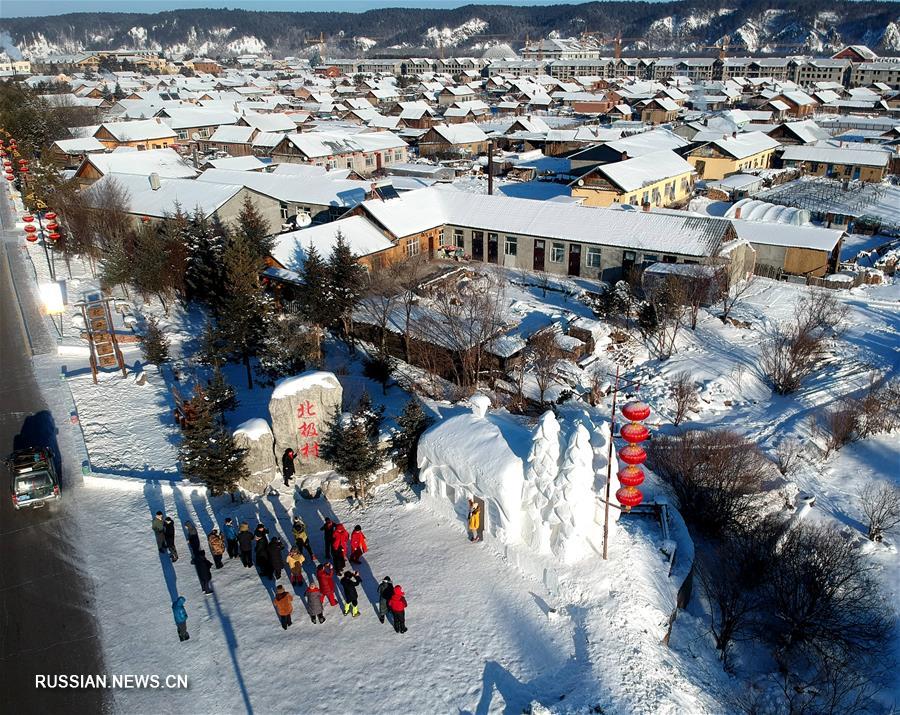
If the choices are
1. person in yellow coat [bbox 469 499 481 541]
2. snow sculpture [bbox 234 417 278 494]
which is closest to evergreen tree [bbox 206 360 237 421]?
snow sculpture [bbox 234 417 278 494]

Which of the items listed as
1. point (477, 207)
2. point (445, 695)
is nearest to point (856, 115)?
point (477, 207)

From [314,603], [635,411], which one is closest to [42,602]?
[314,603]

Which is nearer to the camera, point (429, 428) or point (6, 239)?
point (429, 428)

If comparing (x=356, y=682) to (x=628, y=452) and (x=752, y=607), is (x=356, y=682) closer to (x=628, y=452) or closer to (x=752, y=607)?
(x=628, y=452)

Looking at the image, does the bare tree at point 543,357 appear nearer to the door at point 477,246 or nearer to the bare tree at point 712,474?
the bare tree at point 712,474

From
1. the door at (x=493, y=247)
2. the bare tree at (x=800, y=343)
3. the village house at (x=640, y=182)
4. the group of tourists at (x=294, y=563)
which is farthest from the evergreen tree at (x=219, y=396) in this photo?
the village house at (x=640, y=182)

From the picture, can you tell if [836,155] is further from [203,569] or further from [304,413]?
[203,569]
